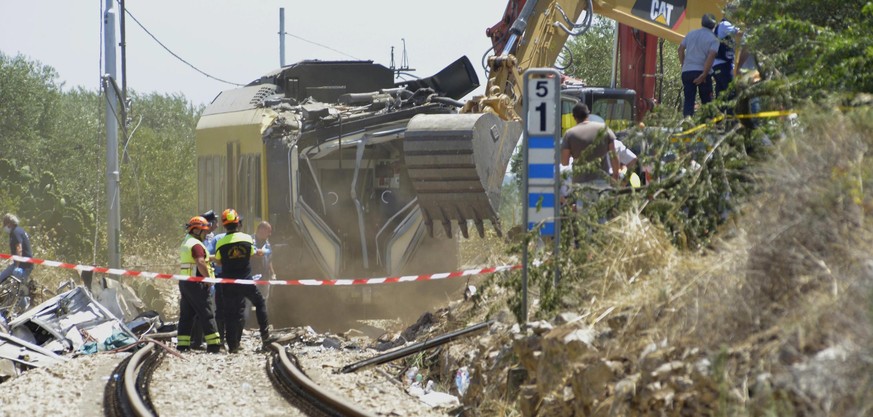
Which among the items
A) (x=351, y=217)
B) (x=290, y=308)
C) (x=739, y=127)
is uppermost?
(x=739, y=127)

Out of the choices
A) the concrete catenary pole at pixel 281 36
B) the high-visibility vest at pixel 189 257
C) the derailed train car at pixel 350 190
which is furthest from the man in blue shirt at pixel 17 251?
the concrete catenary pole at pixel 281 36

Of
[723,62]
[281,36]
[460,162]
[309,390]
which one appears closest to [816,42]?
[723,62]

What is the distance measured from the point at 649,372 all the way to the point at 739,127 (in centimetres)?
281

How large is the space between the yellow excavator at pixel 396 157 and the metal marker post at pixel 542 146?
500 centimetres

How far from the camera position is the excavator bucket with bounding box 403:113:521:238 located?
48.5 feet

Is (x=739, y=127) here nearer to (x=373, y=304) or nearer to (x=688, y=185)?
(x=688, y=185)

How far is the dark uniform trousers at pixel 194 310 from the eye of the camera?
14.6m

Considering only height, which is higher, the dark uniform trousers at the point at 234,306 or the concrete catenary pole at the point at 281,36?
the concrete catenary pole at the point at 281,36

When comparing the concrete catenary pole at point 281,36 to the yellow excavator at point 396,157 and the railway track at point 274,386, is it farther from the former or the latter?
the railway track at point 274,386

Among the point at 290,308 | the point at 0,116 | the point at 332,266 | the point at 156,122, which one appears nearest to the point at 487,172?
the point at 332,266

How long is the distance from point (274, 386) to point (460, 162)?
160 inches

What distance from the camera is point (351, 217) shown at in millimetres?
18406

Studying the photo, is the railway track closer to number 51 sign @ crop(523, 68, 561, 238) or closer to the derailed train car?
number 51 sign @ crop(523, 68, 561, 238)

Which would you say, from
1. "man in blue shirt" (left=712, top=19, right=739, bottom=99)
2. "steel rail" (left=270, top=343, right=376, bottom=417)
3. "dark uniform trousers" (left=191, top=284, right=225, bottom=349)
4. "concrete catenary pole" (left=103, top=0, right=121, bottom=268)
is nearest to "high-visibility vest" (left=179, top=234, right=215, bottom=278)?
"dark uniform trousers" (left=191, top=284, right=225, bottom=349)
